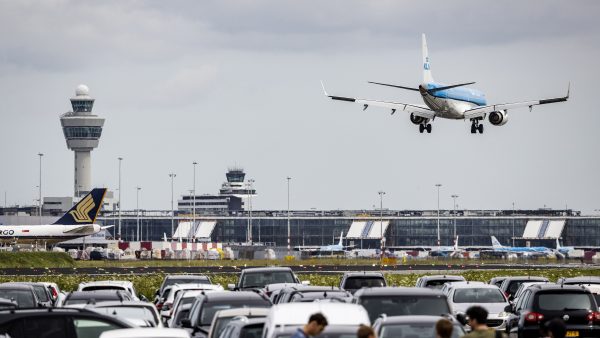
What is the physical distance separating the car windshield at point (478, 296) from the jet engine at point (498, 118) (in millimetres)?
46022

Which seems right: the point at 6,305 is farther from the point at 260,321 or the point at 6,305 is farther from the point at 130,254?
the point at 130,254

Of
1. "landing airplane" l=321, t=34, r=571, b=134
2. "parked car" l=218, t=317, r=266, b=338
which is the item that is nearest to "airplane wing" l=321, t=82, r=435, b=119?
"landing airplane" l=321, t=34, r=571, b=134

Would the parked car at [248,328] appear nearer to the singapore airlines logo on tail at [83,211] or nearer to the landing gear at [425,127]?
the landing gear at [425,127]

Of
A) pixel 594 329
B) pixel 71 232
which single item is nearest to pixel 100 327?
pixel 594 329

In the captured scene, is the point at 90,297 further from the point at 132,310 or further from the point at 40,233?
the point at 40,233

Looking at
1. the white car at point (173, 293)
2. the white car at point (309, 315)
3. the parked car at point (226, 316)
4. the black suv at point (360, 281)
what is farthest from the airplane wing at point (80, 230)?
the white car at point (309, 315)

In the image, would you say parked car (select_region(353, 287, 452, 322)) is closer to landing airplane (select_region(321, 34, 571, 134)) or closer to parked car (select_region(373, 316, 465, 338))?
parked car (select_region(373, 316, 465, 338))

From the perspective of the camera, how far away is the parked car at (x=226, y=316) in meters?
22.6

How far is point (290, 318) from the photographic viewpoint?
747 inches

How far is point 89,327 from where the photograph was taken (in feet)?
63.4

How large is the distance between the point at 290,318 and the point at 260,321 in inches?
58.0

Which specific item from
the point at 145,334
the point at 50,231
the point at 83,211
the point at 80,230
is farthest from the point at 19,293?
the point at 83,211

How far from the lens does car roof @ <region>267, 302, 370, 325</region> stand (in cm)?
1892

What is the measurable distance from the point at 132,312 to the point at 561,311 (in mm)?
8855
